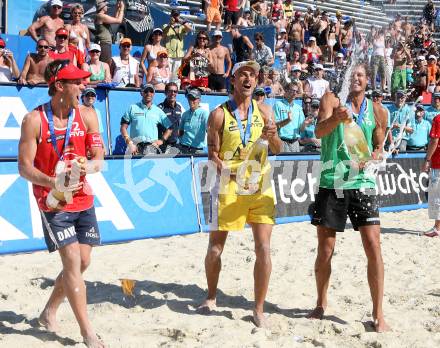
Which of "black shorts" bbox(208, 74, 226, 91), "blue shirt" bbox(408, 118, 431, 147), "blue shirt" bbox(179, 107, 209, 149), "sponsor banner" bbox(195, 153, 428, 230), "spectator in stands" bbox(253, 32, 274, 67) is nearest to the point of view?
"sponsor banner" bbox(195, 153, 428, 230)

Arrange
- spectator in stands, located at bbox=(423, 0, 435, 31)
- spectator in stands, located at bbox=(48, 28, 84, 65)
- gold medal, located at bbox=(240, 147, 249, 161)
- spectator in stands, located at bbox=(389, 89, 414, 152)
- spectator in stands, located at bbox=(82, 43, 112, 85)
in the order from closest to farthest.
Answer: gold medal, located at bbox=(240, 147, 249, 161) → spectator in stands, located at bbox=(48, 28, 84, 65) → spectator in stands, located at bbox=(82, 43, 112, 85) → spectator in stands, located at bbox=(389, 89, 414, 152) → spectator in stands, located at bbox=(423, 0, 435, 31)

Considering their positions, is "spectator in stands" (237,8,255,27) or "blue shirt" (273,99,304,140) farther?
"spectator in stands" (237,8,255,27)

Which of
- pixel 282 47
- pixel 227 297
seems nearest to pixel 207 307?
pixel 227 297

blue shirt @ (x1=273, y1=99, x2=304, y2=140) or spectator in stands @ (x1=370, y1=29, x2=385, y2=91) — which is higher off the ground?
spectator in stands @ (x1=370, y1=29, x2=385, y2=91)

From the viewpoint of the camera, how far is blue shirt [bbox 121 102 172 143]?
33.5ft

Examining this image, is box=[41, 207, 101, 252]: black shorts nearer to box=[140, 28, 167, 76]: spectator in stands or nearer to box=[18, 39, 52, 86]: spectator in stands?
box=[18, 39, 52, 86]: spectator in stands

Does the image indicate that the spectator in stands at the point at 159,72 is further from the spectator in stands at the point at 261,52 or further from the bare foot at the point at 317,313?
the bare foot at the point at 317,313

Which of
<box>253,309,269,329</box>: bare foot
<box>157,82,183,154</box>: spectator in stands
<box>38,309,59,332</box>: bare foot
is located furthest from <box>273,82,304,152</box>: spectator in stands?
<box>38,309,59,332</box>: bare foot

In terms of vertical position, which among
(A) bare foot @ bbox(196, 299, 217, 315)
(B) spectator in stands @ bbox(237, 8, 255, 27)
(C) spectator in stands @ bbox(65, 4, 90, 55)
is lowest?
(A) bare foot @ bbox(196, 299, 217, 315)

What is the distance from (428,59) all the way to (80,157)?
563 inches

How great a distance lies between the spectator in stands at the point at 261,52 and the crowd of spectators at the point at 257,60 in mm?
21

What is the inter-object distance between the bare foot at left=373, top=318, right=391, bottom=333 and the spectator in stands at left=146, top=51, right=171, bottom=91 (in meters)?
7.52

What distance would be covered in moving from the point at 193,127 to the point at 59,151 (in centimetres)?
615

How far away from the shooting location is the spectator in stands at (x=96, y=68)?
1081 cm
